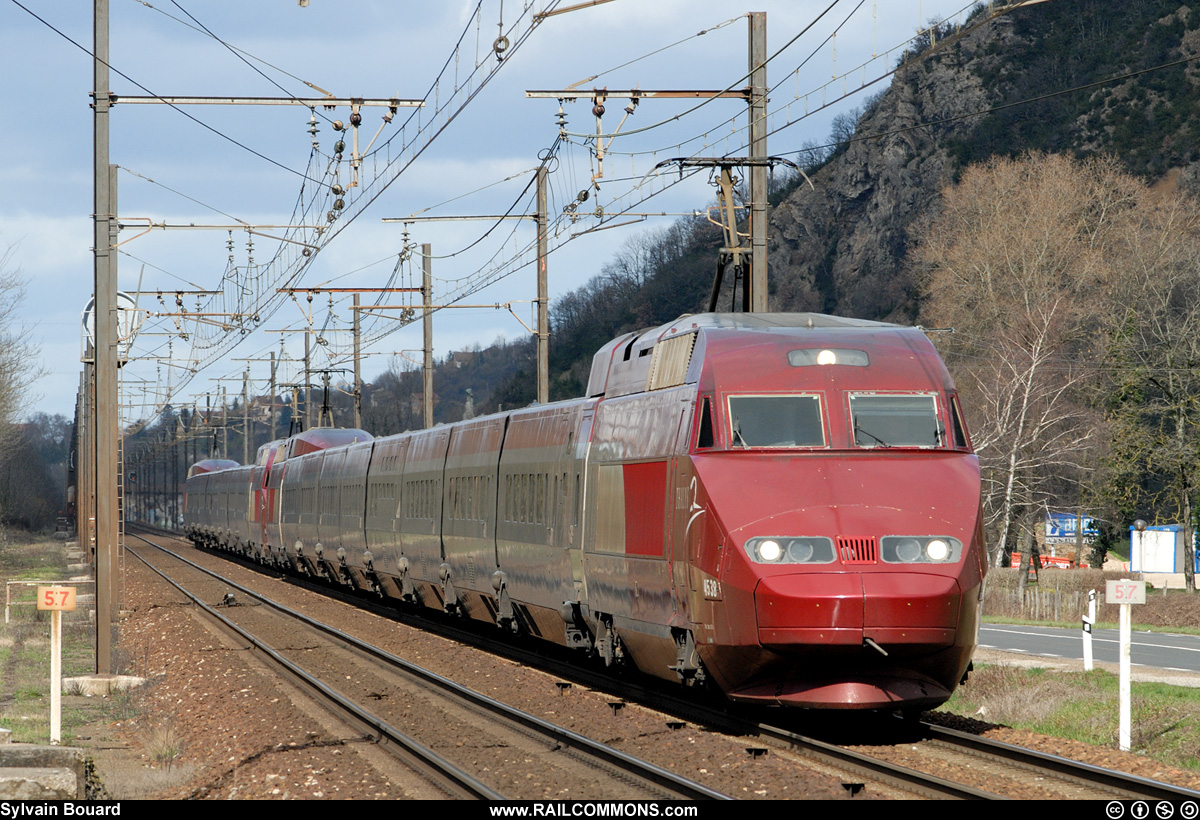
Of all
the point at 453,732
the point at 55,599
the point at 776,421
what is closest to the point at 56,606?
Result: the point at 55,599

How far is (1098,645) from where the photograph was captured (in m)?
28.4

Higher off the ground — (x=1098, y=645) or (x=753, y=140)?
(x=753, y=140)

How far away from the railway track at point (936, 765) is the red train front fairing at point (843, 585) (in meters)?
0.44

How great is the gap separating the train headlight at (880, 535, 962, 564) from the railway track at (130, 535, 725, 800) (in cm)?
262

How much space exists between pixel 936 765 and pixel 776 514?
93.6 inches

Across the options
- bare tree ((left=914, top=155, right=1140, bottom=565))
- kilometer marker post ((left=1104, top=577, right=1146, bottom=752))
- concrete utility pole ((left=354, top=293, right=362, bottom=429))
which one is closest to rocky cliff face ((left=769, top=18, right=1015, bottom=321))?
bare tree ((left=914, top=155, right=1140, bottom=565))

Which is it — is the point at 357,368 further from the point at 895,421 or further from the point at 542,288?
the point at 895,421

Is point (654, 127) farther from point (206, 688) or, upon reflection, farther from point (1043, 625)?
point (1043, 625)

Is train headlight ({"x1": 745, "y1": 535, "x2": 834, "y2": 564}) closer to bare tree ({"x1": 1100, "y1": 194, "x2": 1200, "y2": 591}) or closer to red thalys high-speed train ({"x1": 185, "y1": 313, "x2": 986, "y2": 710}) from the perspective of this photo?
red thalys high-speed train ({"x1": 185, "y1": 313, "x2": 986, "y2": 710})

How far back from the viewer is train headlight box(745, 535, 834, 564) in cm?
1133

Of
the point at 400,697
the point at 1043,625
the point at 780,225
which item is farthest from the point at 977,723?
the point at 780,225

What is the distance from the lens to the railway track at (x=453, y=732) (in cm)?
1052

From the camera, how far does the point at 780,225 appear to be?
439ft

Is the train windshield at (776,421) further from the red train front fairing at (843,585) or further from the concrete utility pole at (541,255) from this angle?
the concrete utility pole at (541,255)
